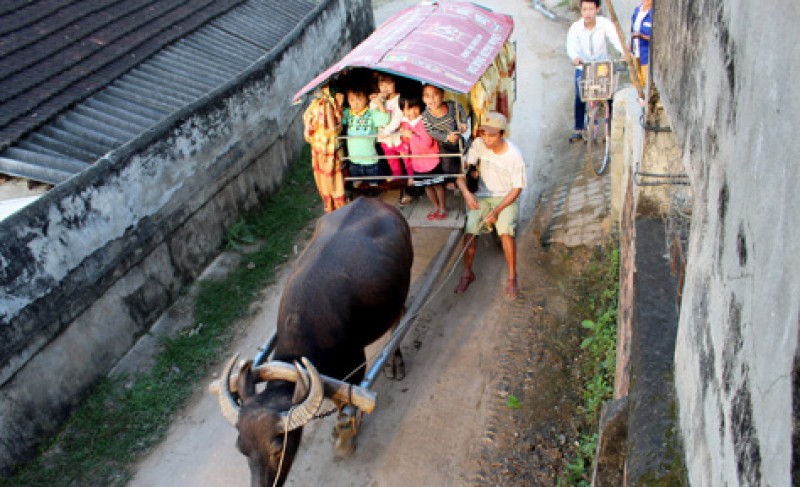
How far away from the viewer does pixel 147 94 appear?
814 centimetres

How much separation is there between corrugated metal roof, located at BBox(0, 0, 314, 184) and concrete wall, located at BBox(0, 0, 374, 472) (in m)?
0.43

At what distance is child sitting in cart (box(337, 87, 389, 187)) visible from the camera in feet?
22.6

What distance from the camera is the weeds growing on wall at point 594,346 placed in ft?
16.3

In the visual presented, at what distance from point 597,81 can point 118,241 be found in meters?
5.90

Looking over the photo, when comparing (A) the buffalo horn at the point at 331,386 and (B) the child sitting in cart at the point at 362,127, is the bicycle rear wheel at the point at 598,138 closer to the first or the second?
(B) the child sitting in cart at the point at 362,127

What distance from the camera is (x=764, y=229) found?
1.95m

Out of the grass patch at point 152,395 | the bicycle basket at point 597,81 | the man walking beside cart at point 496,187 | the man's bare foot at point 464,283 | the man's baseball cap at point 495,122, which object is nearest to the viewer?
the grass patch at point 152,395

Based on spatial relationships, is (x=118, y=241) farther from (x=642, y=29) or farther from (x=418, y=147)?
(x=642, y=29)

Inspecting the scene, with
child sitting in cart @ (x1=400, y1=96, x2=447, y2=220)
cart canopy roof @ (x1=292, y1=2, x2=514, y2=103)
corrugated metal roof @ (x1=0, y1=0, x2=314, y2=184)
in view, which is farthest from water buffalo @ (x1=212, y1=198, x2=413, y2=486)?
corrugated metal roof @ (x1=0, y1=0, x2=314, y2=184)

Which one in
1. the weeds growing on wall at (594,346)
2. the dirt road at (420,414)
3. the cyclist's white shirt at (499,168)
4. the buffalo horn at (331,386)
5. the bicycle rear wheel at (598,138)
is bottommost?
the dirt road at (420,414)

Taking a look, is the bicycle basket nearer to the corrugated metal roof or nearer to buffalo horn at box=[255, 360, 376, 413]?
the corrugated metal roof

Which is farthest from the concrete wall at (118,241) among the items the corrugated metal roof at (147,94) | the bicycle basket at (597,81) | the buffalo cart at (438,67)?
the bicycle basket at (597,81)

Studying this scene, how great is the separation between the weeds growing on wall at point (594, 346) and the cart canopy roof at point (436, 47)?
7.66 feet

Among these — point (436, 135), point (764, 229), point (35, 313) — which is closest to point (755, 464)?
point (764, 229)
